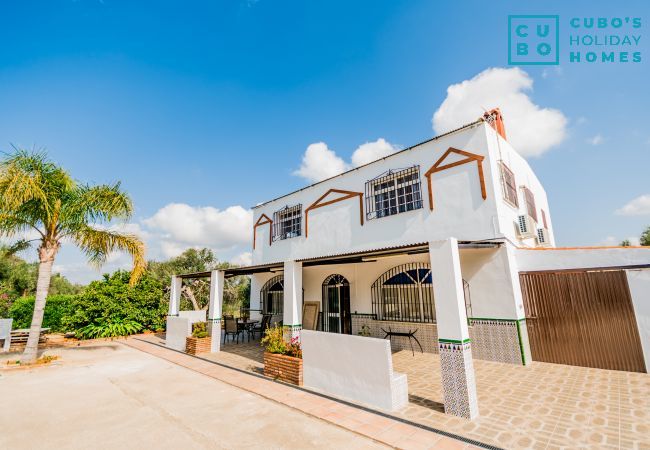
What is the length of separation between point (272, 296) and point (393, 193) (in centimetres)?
765

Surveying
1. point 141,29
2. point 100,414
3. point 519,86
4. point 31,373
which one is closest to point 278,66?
point 141,29

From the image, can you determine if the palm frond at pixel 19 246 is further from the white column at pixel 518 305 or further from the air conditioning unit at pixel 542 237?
the air conditioning unit at pixel 542 237

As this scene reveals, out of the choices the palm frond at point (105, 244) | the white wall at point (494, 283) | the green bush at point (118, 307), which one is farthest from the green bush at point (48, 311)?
the white wall at point (494, 283)

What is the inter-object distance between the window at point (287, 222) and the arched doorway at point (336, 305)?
291 centimetres

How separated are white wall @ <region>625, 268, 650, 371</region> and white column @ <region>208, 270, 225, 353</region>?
35.6ft

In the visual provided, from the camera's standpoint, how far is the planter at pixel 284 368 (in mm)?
6062

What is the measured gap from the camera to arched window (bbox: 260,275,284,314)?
43.8ft

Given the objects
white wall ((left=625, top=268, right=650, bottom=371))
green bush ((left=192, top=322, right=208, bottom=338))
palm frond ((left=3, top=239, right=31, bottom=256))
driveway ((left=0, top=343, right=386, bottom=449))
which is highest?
palm frond ((left=3, top=239, right=31, bottom=256))

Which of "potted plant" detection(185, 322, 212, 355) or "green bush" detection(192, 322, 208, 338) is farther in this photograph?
"green bush" detection(192, 322, 208, 338)

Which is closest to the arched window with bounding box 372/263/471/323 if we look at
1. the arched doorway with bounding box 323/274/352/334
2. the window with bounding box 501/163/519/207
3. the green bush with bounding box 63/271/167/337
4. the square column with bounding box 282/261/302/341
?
the arched doorway with bounding box 323/274/352/334

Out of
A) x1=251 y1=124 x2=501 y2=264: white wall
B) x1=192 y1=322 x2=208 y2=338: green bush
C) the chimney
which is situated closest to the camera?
x1=251 y1=124 x2=501 y2=264: white wall

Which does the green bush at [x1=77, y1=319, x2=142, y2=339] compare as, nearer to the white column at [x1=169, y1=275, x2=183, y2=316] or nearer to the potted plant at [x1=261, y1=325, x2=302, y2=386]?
the white column at [x1=169, y1=275, x2=183, y2=316]

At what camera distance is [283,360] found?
6.41 m

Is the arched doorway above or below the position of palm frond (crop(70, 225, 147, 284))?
below
